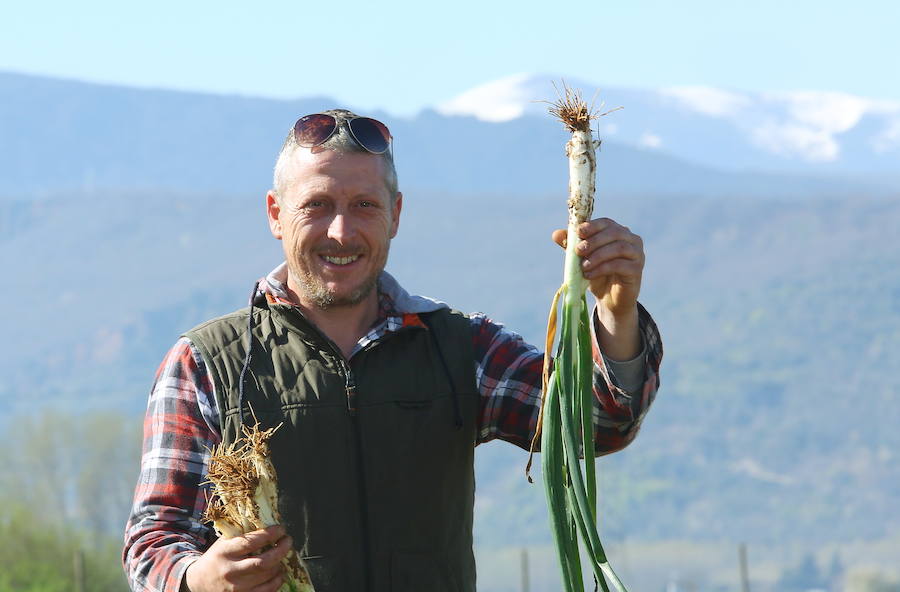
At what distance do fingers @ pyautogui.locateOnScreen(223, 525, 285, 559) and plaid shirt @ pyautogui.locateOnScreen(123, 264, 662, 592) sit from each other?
165 mm

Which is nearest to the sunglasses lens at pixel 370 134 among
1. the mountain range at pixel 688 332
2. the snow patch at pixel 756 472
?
→ the mountain range at pixel 688 332

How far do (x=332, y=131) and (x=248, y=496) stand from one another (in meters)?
0.83

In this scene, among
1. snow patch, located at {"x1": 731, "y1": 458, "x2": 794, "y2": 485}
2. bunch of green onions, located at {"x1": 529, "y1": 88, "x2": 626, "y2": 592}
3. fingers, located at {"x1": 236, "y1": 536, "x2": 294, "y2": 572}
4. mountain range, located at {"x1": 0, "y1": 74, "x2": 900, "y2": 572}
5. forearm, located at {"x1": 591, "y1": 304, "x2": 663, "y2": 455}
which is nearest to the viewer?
fingers, located at {"x1": 236, "y1": 536, "x2": 294, "y2": 572}

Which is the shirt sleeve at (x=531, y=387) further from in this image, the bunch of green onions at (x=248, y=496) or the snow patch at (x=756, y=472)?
the snow patch at (x=756, y=472)

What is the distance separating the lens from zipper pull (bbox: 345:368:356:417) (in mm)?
2975

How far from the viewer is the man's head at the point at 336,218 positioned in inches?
120

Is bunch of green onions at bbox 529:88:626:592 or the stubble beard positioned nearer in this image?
bunch of green onions at bbox 529:88:626:592

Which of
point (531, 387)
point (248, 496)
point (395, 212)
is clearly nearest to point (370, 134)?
point (395, 212)

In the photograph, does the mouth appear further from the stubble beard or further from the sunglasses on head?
the sunglasses on head

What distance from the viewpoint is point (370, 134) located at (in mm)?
3123

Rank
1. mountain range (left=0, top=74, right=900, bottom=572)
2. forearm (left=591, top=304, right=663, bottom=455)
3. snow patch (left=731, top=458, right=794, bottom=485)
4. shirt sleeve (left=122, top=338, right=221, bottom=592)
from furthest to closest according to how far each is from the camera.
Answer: snow patch (left=731, top=458, right=794, bottom=485), mountain range (left=0, top=74, right=900, bottom=572), forearm (left=591, top=304, right=663, bottom=455), shirt sleeve (left=122, top=338, right=221, bottom=592)

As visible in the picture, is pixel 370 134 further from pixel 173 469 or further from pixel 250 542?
pixel 250 542

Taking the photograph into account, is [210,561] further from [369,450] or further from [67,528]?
[67,528]

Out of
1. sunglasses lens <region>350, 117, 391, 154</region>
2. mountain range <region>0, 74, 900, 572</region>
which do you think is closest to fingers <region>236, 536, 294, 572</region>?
sunglasses lens <region>350, 117, 391, 154</region>
